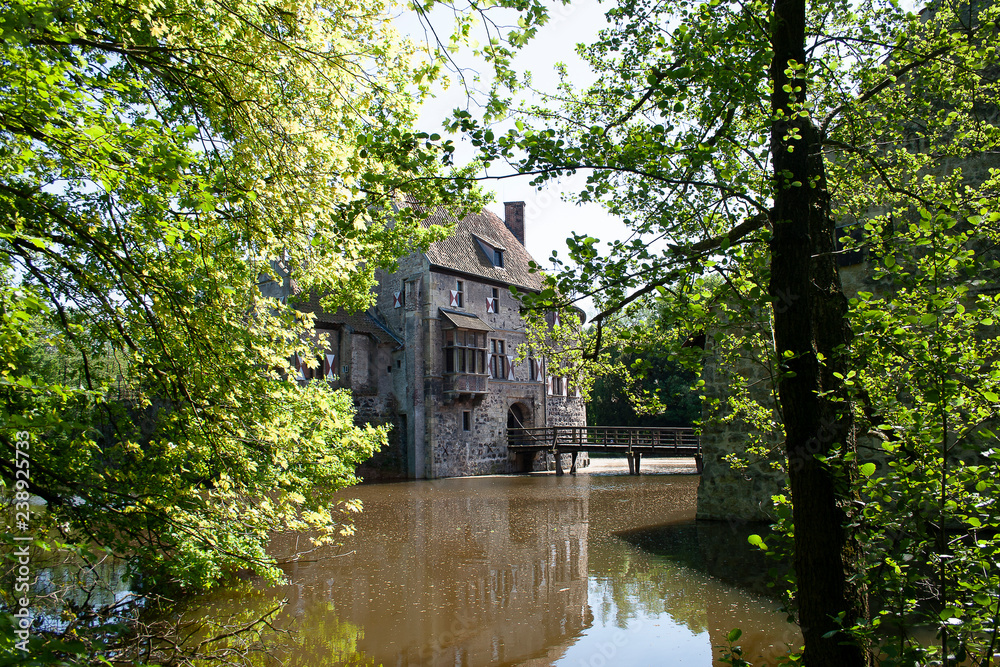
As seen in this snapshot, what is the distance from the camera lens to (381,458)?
2494cm

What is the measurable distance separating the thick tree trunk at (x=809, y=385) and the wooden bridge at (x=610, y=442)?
20.3 metres

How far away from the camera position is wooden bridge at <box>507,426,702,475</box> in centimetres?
2452

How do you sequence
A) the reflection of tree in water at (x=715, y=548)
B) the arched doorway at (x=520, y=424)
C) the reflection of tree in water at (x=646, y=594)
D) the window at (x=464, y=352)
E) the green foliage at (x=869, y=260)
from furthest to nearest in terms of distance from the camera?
the arched doorway at (x=520, y=424) → the window at (x=464, y=352) → the reflection of tree in water at (x=715, y=548) → the reflection of tree in water at (x=646, y=594) → the green foliage at (x=869, y=260)

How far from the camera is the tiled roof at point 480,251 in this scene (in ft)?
84.7

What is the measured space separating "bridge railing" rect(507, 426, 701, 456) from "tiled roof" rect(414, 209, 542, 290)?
21.5ft

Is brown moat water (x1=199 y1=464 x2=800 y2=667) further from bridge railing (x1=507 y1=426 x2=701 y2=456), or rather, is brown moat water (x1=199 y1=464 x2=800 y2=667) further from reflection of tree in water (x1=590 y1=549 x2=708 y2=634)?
bridge railing (x1=507 y1=426 x2=701 y2=456)

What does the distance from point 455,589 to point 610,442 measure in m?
18.8

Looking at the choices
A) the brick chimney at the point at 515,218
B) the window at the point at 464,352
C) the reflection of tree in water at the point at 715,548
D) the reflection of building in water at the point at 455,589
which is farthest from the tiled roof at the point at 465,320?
the reflection of tree in water at the point at 715,548

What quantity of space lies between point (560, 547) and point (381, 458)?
15.8m

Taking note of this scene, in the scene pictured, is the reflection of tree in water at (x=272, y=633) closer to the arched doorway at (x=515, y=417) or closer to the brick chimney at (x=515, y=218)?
the arched doorway at (x=515, y=417)

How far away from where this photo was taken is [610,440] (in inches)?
1026

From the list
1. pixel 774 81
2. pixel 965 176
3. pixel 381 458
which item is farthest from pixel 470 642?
pixel 381 458

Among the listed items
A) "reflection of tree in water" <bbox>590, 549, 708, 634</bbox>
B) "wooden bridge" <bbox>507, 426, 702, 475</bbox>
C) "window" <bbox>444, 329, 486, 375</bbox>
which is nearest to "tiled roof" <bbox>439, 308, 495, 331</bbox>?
"window" <bbox>444, 329, 486, 375</bbox>

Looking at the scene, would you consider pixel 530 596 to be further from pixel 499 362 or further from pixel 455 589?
pixel 499 362
